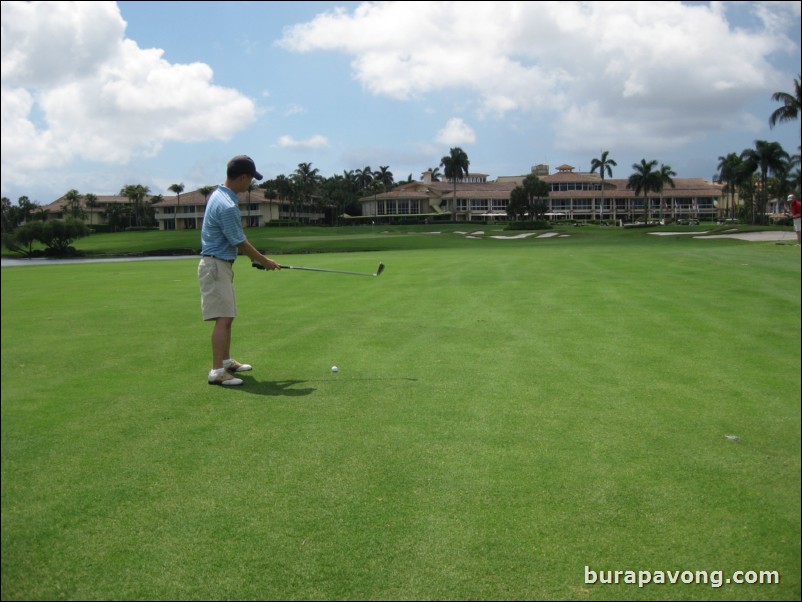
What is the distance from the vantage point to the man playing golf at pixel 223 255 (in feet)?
16.9

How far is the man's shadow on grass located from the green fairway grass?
1.4 inches

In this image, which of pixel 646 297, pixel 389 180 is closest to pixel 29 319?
pixel 646 297

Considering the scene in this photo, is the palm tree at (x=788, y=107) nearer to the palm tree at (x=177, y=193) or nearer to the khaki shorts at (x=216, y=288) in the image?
the khaki shorts at (x=216, y=288)

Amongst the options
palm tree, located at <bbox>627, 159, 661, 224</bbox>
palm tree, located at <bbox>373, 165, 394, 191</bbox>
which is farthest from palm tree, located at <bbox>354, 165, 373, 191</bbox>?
palm tree, located at <bbox>627, 159, 661, 224</bbox>

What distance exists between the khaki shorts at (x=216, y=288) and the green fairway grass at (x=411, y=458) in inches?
27.9

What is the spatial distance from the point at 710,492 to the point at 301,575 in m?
2.16

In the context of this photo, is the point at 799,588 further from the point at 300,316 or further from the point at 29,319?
the point at 300,316

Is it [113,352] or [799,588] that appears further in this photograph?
[113,352]

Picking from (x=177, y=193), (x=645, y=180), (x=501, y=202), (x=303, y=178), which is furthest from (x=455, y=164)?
(x=177, y=193)

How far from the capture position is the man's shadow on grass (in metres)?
5.92

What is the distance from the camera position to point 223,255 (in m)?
5.76

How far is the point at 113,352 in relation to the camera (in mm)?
6293

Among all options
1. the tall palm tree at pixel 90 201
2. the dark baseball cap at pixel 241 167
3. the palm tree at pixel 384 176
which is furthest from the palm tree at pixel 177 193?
the palm tree at pixel 384 176

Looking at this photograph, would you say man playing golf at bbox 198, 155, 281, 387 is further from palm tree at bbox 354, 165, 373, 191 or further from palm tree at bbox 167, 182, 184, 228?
palm tree at bbox 354, 165, 373, 191
